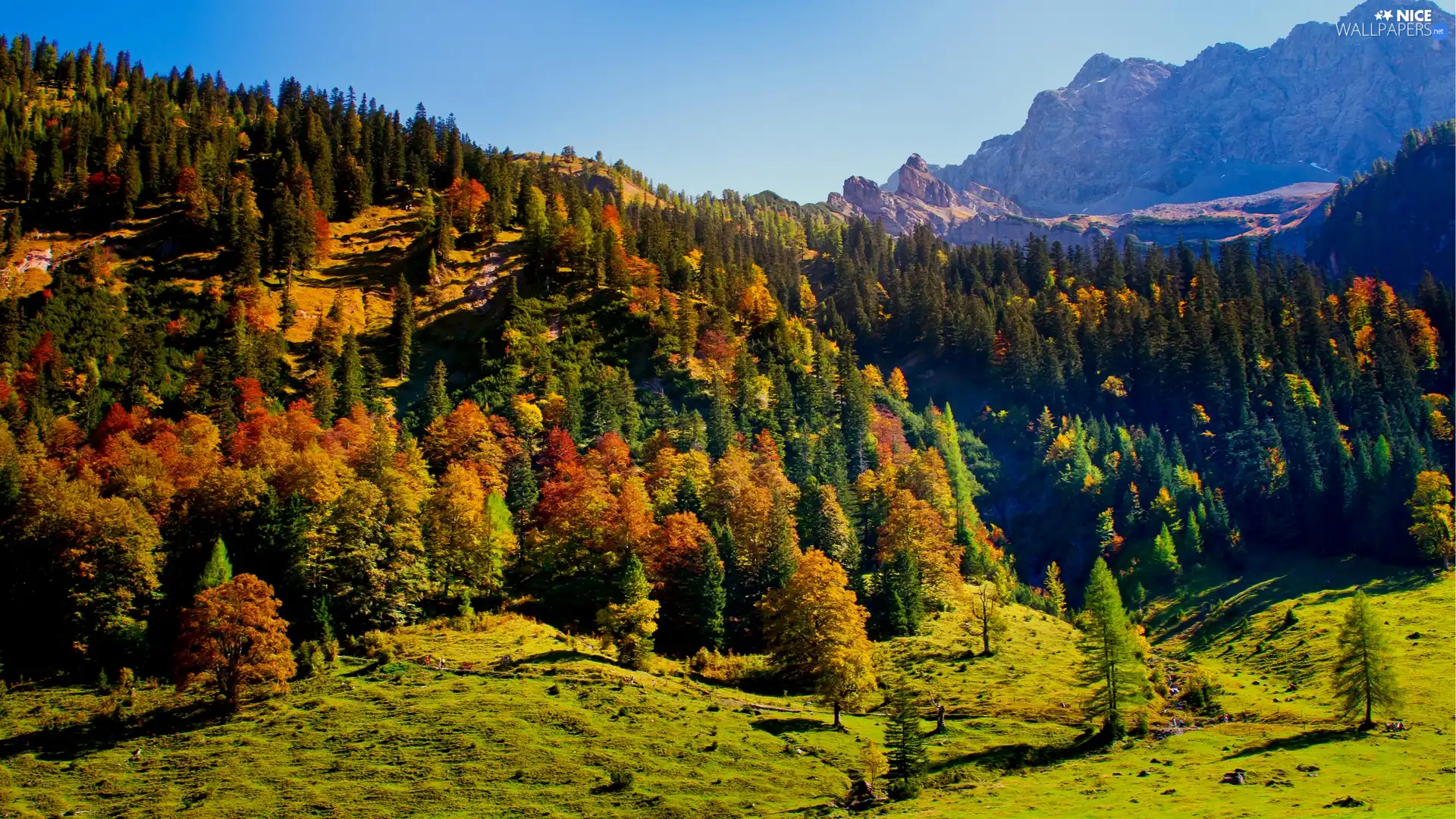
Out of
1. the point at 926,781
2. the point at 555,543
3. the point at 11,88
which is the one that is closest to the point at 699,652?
the point at 555,543

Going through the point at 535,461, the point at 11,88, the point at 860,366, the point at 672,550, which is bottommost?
the point at 672,550

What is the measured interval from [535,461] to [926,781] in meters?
72.7

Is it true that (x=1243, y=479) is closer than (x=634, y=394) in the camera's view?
No

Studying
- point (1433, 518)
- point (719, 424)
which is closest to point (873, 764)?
point (719, 424)

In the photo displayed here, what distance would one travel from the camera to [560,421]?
395ft

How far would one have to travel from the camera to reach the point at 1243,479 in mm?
147125

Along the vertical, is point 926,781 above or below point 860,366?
below

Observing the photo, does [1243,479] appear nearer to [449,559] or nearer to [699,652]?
[699,652]

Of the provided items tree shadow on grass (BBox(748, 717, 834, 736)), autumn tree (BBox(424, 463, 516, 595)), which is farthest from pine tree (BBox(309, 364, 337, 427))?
tree shadow on grass (BBox(748, 717, 834, 736))

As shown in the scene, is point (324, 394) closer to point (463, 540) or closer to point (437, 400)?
point (437, 400)

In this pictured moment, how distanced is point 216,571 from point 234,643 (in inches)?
401

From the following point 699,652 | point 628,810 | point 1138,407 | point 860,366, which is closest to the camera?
point 628,810

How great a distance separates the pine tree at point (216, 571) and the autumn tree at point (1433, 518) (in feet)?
476

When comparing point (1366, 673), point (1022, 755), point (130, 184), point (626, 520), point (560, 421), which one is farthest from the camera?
point (130, 184)
